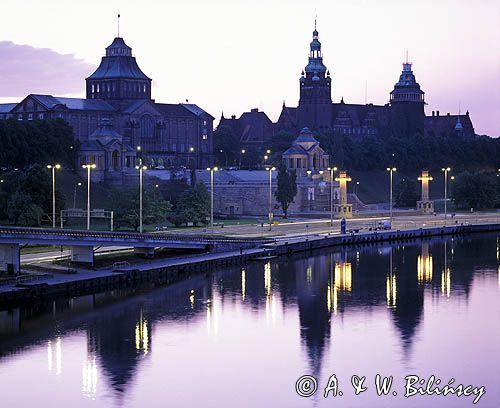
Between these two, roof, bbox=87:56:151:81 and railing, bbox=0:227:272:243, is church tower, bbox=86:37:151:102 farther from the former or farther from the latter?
railing, bbox=0:227:272:243

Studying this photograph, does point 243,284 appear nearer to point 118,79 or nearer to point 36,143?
point 36,143

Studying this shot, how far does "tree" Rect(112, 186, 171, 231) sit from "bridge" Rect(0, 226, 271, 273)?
1213 cm

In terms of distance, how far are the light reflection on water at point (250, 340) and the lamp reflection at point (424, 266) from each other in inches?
29.8

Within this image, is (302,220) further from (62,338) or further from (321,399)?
(321,399)

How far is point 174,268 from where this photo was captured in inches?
4063

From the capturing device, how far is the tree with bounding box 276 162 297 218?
164750 millimetres

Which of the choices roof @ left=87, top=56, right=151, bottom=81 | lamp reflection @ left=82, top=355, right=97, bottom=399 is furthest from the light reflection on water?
roof @ left=87, top=56, right=151, bottom=81

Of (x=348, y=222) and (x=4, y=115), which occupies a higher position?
(x=4, y=115)

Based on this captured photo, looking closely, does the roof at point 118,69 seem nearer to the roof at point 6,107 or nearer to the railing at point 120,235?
the roof at point 6,107

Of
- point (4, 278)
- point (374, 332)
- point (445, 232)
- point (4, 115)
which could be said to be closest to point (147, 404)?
point (374, 332)

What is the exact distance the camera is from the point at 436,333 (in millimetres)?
77438

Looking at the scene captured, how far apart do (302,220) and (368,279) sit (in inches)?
2249

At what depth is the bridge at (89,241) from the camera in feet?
298

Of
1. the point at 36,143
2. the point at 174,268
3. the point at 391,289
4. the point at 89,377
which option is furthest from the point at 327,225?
the point at 89,377
